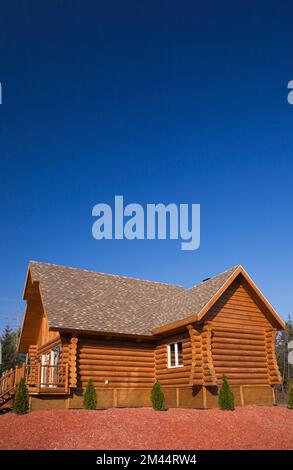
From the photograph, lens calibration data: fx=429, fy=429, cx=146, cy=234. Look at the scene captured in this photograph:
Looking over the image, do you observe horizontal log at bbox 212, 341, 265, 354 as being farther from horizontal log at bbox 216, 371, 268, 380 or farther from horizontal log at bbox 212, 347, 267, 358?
horizontal log at bbox 216, 371, 268, 380

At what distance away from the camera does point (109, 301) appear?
2572cm

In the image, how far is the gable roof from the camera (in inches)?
853

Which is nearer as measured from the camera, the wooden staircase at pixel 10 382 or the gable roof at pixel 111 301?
the wooden staircase at pixel 10 382

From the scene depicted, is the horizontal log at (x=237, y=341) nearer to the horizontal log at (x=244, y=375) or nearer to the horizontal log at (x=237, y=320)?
the horizontal log at (x=237, y=320)

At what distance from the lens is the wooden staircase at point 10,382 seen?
2119cm

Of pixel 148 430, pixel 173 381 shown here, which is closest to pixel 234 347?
pixel 173 381

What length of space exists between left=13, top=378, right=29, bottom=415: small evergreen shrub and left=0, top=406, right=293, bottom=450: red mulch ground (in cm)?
36

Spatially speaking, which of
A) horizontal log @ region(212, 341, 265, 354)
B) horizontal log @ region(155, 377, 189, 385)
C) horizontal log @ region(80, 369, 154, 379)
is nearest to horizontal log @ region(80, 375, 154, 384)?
horizontal log @ region(80, 369, 154, 379)

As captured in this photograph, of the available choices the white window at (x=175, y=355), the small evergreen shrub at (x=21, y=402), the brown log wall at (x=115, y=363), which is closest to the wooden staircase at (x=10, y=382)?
the small evergreen shrub at (x=21, y=402)

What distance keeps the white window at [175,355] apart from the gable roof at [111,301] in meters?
1.21

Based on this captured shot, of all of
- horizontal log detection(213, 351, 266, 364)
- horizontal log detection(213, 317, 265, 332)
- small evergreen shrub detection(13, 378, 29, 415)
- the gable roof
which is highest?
the gable roof

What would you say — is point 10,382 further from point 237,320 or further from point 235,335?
point 237,320

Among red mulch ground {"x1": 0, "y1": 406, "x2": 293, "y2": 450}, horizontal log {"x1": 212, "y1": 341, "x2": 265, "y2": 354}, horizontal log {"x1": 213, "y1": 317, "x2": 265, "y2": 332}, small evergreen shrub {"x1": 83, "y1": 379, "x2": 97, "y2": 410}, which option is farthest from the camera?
horizontal log {"x1": 213, "y1": 317, "x2": 265, "y2": 332}

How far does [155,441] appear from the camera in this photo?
1252 centimetres
